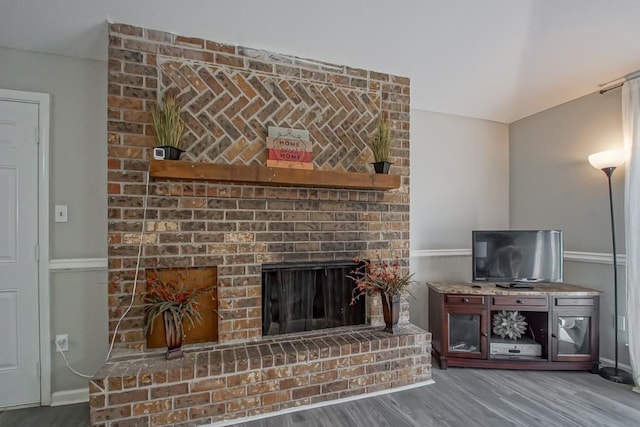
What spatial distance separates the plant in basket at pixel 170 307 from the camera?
1916 millimetres

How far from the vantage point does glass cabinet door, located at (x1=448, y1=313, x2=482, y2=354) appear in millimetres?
2674

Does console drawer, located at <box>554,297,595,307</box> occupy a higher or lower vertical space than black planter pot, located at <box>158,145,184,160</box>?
lower

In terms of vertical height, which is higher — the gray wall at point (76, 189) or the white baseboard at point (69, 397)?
the gray wall at point (76, 189)

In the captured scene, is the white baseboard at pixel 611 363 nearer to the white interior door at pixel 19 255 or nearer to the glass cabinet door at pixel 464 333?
the glass cabinet door at pixel 464 333

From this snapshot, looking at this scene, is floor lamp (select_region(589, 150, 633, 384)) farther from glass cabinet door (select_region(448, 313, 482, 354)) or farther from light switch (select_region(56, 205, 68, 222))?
light switch (select_region(56, 205, 68, 222))

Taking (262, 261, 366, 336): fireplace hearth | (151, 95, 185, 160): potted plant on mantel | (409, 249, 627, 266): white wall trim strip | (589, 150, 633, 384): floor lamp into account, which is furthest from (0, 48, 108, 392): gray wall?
(589, 150, 633, 384): floor lamp

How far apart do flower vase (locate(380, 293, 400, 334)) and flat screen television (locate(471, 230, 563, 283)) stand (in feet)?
3.04

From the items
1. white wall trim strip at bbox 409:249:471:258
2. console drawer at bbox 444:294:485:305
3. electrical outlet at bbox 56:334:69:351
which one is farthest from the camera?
white wall trim strip at bbox 409:249:471:258

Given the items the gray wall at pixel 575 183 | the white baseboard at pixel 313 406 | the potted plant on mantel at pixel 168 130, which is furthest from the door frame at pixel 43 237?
the gray wall at pixel 575 183

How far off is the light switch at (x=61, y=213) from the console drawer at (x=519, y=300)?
3489 mm

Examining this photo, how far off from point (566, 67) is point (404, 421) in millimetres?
3104

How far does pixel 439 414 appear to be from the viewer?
1997mm

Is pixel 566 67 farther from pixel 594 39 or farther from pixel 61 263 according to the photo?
pixel 61 263

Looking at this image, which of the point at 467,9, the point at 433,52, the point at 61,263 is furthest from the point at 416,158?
the point at 61,263
